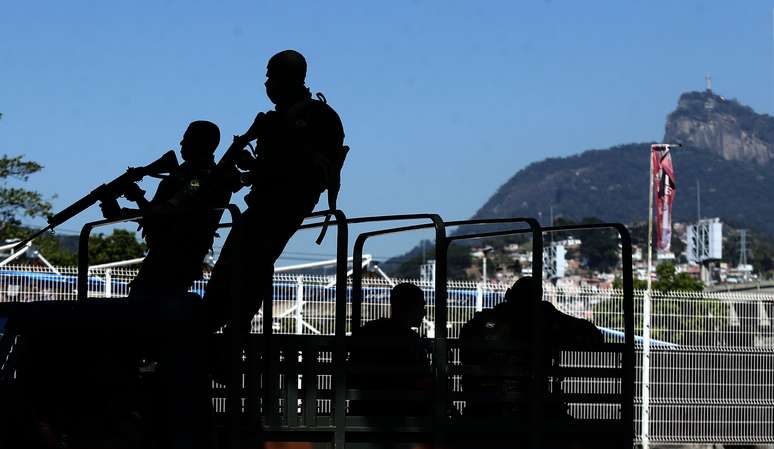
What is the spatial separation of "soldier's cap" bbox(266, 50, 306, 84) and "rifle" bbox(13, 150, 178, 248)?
0.81 meters

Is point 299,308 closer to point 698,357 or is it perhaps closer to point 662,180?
point 698,357

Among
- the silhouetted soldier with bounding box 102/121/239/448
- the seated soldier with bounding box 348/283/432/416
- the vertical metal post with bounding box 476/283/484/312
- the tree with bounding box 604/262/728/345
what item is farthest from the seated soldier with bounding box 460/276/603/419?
the tree with bounding box 604/262/728/345

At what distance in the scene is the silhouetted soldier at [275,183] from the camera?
19.9 feet

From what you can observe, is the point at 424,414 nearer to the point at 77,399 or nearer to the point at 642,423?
the point at 77,399

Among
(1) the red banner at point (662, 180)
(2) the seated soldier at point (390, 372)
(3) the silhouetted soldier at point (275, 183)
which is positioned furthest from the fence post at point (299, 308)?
(3) the silhouetted soldier at point (275, 183)

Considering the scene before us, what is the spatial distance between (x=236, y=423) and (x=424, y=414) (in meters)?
0.87

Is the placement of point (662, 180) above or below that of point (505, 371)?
above

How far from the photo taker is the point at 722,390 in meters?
19.1

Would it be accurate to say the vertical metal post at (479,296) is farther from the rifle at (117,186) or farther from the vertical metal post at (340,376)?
the vertical metal post at (340,376)

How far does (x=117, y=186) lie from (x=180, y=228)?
570 millimetres

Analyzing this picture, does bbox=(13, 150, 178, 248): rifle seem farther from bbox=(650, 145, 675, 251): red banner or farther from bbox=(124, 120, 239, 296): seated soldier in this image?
bbox=(650, 145, 675, 251): red banner

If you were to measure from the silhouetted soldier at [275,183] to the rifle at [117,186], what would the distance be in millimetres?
695

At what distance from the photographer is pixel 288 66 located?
6488mm

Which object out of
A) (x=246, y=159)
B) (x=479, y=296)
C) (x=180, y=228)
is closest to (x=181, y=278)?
(x=180, y=228)
